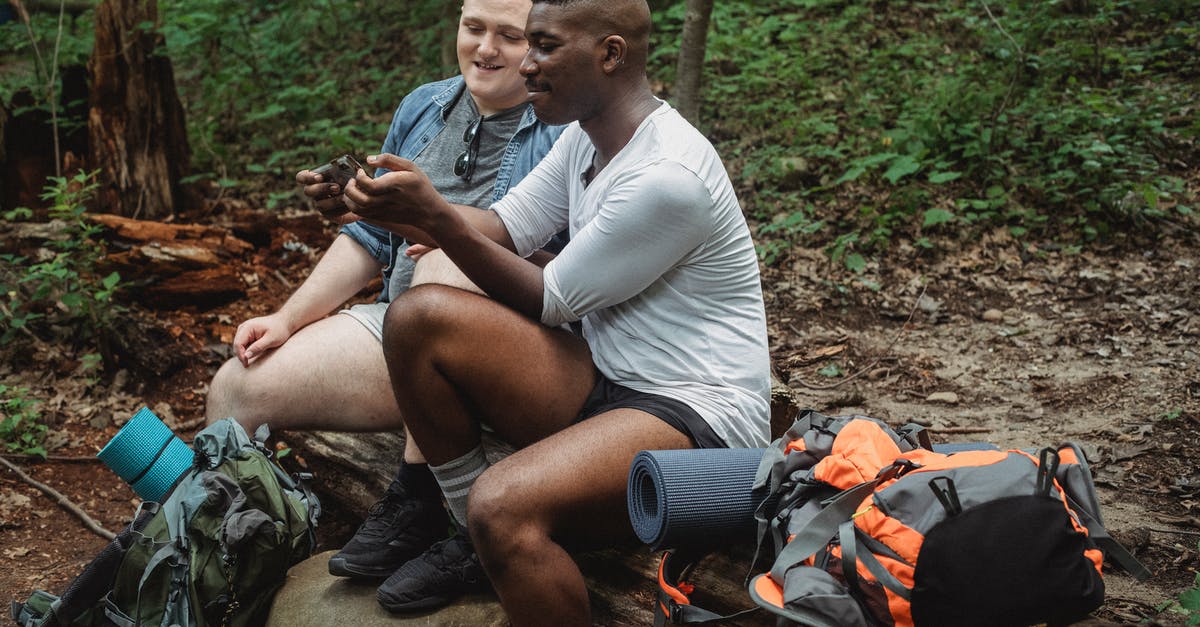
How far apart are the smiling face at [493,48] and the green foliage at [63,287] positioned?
2394mm

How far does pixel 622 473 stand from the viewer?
7.25ft

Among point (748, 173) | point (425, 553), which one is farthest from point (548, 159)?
point (748, 173)

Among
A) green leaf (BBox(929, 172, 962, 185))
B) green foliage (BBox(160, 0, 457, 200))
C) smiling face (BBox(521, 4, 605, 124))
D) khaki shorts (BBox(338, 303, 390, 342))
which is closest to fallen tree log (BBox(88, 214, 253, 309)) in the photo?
green foliage (BBox(160, 0, 457, 200))

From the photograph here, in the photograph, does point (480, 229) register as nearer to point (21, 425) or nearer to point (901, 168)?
point (21, 425)

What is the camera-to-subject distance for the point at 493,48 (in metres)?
2.96

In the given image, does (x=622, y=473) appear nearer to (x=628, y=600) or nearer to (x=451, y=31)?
(x=628, y=600)

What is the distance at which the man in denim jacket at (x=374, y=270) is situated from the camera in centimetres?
302

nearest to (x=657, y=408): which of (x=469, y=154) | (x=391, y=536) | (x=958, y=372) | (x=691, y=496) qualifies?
(x=691, y=496)

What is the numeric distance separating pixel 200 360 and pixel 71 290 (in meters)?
0.70

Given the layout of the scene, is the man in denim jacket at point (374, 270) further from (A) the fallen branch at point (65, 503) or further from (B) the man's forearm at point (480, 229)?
(A) the fallen branch at point (65, 503)

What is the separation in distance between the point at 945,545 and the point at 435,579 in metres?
1.39

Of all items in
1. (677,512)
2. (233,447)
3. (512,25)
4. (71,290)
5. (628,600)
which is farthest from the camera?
(71,290)

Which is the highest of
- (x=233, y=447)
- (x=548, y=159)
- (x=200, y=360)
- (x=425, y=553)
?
(x=548, y=159)

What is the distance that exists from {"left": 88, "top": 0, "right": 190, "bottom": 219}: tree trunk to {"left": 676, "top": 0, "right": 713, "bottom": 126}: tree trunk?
3.36 m
